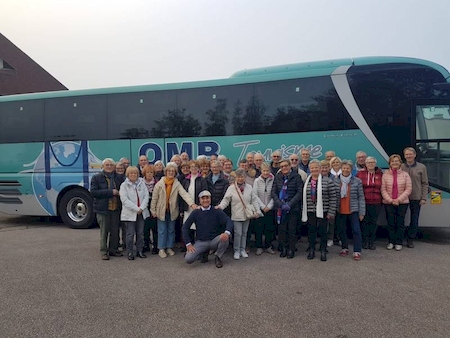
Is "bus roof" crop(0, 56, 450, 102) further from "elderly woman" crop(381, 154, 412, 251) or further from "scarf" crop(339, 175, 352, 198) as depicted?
"scarf" crop(339, 175, 352, 198)

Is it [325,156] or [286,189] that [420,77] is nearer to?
[325,156]

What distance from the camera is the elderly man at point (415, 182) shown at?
6.50 m

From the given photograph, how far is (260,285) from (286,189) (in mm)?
1847

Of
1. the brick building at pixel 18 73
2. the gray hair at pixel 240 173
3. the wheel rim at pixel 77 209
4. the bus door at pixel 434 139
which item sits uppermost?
the brick building at pixel 18 73

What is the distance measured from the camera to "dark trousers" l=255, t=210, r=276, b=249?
6.37 m

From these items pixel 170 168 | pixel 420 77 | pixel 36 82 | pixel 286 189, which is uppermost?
pixel 36 82

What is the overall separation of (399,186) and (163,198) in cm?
422

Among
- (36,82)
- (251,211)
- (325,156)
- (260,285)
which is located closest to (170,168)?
(251,211)

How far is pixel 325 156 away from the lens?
23.3 ft

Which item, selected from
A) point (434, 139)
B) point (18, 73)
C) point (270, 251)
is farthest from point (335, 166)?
point (18, 73)

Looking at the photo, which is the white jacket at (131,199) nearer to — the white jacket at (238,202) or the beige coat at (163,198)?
the beige coat at (163,198)

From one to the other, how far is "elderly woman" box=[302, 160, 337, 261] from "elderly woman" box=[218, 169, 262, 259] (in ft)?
2.75

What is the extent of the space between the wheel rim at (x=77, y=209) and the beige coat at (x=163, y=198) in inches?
145

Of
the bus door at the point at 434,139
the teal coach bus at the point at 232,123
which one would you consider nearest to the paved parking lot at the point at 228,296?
the bus door at the point at 434,139
